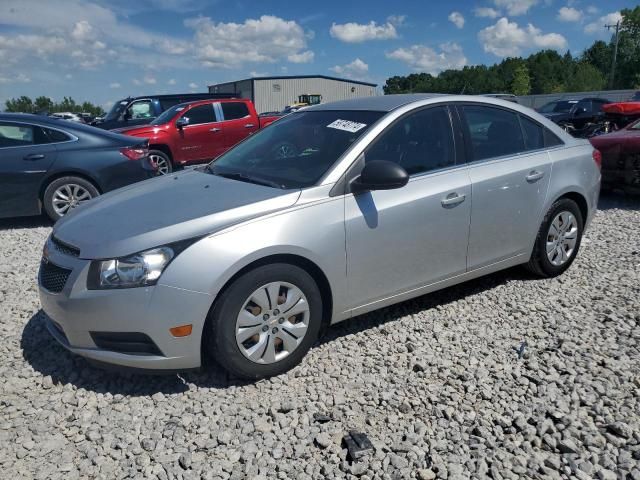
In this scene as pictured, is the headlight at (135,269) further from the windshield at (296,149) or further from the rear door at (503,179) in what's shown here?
the rear door at (503,179)

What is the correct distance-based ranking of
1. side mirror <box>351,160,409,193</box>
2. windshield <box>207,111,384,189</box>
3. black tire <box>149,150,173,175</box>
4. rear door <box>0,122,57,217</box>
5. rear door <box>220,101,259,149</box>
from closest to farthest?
side mirror <box>351,160,409,193</box> → windshield <box>207,111,384,189</box> → rear door <box>0,122,57,217</box> → black tire <box>149,150,173,175</box> → rear door <box>220,101,259,149</box>

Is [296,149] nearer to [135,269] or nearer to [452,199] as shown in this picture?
[452,199]

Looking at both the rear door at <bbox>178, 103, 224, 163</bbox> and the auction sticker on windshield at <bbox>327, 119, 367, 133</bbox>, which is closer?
the auction sticker on windshield at <bbox>327, 119, 367, 133</bbox>

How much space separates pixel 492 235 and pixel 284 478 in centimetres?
245

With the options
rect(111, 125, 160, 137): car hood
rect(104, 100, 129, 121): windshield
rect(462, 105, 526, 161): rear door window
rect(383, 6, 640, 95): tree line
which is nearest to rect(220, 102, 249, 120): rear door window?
rect(111, 125, 160, 137): car hood

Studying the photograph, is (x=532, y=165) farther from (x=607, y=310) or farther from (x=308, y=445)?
(x=308, y=445)

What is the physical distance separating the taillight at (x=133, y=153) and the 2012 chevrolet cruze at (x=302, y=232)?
351 centimetres

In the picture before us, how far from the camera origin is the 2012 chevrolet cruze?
111 inches

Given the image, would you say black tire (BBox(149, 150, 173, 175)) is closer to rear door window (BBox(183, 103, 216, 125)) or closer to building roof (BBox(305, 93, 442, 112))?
rear door window (BBox(183, 103, 216, 125))

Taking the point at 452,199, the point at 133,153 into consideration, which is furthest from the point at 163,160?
the point at 452,199

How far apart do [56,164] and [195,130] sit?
5.27 meters

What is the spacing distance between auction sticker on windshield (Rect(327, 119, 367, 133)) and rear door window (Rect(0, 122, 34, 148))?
503 centimetres

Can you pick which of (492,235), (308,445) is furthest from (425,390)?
(492,235)

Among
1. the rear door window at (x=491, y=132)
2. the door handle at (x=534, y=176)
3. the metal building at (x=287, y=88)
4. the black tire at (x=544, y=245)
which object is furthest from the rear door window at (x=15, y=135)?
the metal building at (x=287, y=88)
